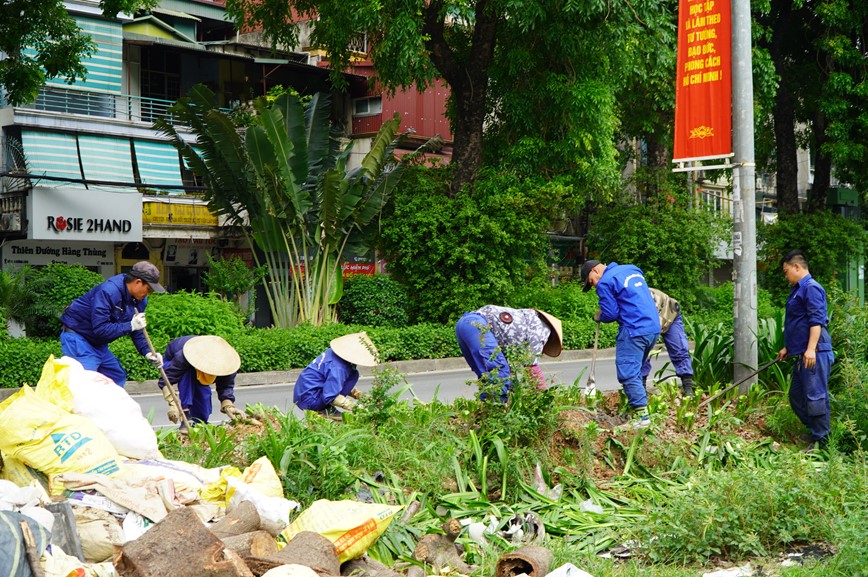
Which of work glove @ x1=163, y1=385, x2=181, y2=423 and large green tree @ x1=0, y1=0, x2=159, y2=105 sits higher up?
large green tree @ x1=0, y1=0, x2=159, y2=105

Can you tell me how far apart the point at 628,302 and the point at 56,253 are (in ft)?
66.6

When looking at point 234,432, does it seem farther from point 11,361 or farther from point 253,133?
point 253,133

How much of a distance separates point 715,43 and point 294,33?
1379 centimetres

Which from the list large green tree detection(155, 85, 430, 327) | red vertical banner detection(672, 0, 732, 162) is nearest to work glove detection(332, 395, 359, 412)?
red vertical banner detection(672, 0, 732, 162)

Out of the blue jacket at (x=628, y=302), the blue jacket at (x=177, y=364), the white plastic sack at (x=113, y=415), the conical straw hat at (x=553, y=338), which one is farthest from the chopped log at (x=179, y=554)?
the blue jacket at (x=628, y=302)

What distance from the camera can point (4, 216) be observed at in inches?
941

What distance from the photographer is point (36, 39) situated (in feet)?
50.8

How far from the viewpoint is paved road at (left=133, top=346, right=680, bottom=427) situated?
516 inches

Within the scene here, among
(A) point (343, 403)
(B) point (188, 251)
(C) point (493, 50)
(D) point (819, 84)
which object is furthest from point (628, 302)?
(D) point (819, 84)

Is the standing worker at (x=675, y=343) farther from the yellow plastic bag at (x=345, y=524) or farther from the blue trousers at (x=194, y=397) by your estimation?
the yellow plastic bag at (x=345, y=524)

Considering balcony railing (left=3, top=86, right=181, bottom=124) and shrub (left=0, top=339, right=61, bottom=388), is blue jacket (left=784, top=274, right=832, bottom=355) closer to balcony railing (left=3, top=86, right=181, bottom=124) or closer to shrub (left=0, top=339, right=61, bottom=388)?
shrub (left=0, top=339, right=61, bottom=388)

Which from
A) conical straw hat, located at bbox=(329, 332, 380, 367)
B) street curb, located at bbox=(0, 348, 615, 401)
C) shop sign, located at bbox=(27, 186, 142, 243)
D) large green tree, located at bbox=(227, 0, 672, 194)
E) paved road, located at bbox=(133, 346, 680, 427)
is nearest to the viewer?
conical straw hat, located at bbox=(329, 332, 380, 367)

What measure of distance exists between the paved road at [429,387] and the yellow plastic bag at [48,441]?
18.0ft

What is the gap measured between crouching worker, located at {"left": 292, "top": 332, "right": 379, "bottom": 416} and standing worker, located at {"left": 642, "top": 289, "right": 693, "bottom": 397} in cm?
267
